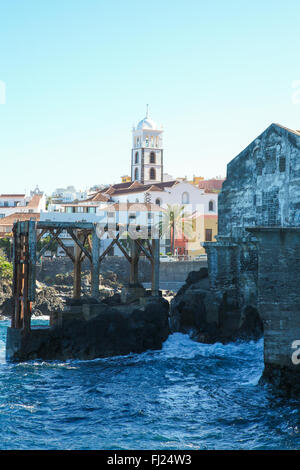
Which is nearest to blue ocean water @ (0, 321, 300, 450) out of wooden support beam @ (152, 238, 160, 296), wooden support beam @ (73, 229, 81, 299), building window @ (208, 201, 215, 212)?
wooden support beam @ (152, 238, 160, 296)

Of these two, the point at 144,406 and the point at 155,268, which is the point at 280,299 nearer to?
the point at 144,406

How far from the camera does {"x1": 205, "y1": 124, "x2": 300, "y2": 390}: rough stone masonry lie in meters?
20.6

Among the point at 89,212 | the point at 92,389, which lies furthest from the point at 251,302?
the point at 89,212

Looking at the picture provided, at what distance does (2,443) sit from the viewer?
1605 cm

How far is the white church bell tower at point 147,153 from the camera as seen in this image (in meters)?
100

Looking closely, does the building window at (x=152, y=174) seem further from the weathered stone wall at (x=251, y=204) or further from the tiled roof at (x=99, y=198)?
the weathered stone wall at (x=251, y=204)

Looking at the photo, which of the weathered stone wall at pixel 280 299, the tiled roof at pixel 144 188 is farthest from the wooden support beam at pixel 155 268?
the tiled roof at pixel 144 188

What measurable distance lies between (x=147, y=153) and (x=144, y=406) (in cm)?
8354

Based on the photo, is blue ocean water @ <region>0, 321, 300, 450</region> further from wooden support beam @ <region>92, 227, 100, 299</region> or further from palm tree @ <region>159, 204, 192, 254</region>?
palm tree @ <region>159, 204, 192, 254</region>

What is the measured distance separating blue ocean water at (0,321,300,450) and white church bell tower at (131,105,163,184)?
74766mm

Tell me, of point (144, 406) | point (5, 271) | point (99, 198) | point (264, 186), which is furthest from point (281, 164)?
point (99, 198)

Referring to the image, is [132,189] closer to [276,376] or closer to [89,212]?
[89,212]

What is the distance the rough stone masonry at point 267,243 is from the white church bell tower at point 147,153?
2507 inches

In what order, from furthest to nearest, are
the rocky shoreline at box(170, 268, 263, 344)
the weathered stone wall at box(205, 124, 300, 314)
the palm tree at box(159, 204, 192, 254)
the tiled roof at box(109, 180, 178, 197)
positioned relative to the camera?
the tiled roof at box(109, 180, 178, 197) → the palm tree at box(159, 204, 192, 254) → the rocky shoreline at box(170, 268, 263, 344) → the weathered stone wall at box(205, 124, 300, 314)
